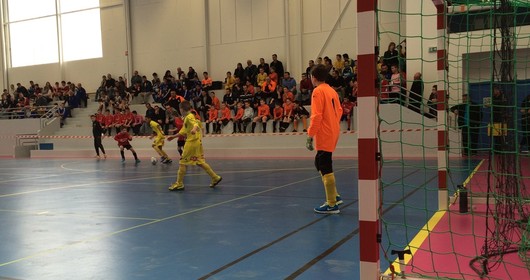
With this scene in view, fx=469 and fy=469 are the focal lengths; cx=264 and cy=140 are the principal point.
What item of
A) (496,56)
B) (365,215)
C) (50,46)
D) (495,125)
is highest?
(50,46)

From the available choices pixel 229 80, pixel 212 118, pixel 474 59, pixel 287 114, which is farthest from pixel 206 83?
pixel 474 59

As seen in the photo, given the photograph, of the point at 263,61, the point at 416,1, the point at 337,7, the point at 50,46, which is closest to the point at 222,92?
the point at 263,61

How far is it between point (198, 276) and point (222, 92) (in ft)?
69.5

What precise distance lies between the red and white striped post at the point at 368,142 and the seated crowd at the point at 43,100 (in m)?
28.0

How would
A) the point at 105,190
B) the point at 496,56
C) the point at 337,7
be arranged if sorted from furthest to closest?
the point at 337,7
the point at 105,190
the point at 496,56

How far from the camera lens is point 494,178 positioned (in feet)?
15.9

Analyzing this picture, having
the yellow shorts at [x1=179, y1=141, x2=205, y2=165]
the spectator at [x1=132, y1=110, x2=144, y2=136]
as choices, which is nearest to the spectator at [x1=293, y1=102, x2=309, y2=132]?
the spectator at [x1=132, y1=110, x2=144, y2=136]

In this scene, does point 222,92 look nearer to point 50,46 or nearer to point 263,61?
point 263,61

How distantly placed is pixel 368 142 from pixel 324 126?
3.30m

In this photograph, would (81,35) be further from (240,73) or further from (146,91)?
(240,73)

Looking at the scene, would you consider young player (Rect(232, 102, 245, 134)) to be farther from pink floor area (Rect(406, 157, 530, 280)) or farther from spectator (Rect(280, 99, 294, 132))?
pink floor area (Rect(406, 157, 530, 280))

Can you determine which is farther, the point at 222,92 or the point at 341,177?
the point at 222,92

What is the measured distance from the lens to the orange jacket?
6387 mm

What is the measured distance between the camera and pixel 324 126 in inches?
257
